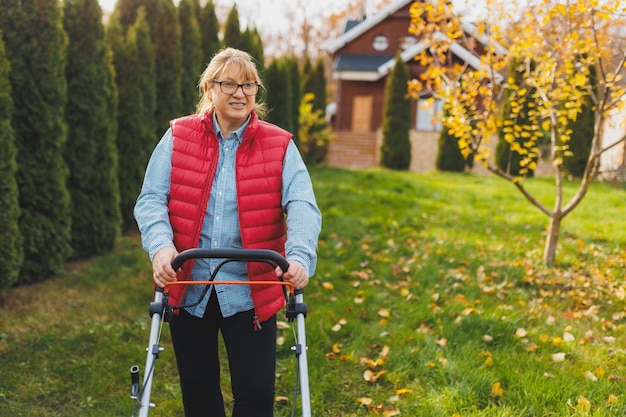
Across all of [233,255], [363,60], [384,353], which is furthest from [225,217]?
[363,60]

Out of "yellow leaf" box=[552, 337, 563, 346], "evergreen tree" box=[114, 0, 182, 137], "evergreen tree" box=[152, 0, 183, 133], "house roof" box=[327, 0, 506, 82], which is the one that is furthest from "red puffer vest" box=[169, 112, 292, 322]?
"house roof" box=[327, 0, 506, 82]

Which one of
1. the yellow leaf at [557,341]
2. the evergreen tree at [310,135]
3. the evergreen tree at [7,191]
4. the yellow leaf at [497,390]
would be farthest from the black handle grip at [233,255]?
the evergreen tree at [310,135]

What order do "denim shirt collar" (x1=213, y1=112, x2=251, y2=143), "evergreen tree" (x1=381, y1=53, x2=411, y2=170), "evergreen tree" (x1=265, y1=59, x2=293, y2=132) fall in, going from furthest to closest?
"evergreen tree" (x1=381, y1=53, x2=411, y2=170)
"evergreen tree" (x1=265, y1=59, x2=293, y2=132)
"denim shirt collar" (x1=213, y1=112, x2=251, y2=143)

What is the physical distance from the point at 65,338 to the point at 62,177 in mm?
2054

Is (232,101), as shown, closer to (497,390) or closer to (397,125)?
(497,390)

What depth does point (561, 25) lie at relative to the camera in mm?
5723

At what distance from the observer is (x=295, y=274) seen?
236 centimetres

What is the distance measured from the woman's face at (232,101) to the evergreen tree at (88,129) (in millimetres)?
4504

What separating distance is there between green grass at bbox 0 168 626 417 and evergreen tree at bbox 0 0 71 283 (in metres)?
0.41

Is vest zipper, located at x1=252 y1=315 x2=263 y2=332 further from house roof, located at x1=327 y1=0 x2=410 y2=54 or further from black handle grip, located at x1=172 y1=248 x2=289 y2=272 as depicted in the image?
house roof, located at x1=327 y1=0 x2=410 y2=54

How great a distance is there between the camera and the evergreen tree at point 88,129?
6547mm

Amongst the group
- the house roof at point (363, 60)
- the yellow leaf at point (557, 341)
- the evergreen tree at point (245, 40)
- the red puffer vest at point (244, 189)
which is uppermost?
the house roof at point (363, 60)

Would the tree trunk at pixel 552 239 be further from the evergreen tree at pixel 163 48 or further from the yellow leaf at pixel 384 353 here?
the evergreen tree at pixel 163 48

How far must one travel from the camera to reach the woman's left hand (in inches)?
92.8
